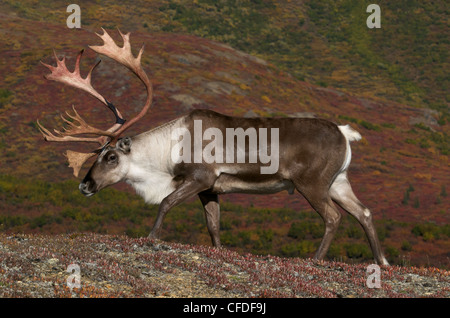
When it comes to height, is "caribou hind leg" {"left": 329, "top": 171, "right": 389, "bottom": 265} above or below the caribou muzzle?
below

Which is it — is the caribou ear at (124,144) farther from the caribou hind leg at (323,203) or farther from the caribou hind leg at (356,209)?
the caribou hind leg at (356,209)

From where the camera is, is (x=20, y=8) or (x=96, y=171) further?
(x=20, y=8)

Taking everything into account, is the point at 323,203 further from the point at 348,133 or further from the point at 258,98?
the point at 258,98

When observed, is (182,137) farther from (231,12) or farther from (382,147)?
(231,12)

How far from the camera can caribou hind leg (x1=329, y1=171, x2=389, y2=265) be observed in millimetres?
10750

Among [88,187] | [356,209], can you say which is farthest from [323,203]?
[88,187]

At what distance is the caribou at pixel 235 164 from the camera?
10555mm

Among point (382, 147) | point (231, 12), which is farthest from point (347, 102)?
point (231, 12)

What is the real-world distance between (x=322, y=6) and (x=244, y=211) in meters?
74.5

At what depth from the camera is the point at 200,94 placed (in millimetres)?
44375

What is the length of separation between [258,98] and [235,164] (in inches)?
1493

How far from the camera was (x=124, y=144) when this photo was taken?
11.2 meters

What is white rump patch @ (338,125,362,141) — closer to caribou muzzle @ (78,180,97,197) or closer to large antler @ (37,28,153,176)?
large antler @ (37,28,153,176)

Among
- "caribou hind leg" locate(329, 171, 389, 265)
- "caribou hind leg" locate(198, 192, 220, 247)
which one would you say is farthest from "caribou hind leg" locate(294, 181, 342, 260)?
"caribou hind leg" locate(198, 192, 220, 247)
